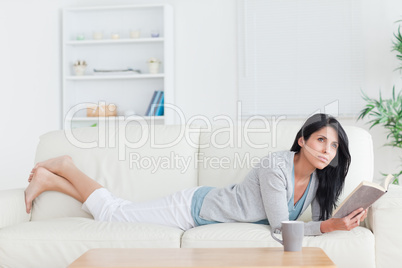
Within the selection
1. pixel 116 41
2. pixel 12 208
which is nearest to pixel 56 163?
pixel 12 208

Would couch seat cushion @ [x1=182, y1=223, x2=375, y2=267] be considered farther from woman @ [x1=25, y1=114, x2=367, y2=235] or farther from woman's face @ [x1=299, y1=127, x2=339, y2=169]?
woman's face @ [x1=299, y1=127, x2=339, y2=169]

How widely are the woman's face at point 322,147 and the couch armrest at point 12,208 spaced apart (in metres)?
1.49

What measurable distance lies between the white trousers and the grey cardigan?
0.31 ft

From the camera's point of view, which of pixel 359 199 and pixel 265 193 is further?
pixel 265 193

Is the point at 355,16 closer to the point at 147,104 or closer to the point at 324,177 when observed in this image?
the point at 147,104

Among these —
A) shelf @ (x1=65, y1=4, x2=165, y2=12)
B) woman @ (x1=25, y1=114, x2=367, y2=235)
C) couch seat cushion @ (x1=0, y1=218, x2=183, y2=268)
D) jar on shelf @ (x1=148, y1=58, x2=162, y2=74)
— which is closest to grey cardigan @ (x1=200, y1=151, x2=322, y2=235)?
woman @ (x1=25, y1=114, x2=367, y2=235)

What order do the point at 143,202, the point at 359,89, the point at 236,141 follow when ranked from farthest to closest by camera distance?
the point at 359,89, the point at 236,141, the point at 143,202

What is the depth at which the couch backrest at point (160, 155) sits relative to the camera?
9.39 feet

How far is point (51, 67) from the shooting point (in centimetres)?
501

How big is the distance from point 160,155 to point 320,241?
108 cm

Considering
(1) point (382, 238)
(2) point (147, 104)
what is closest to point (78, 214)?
(1) point (382, 238)

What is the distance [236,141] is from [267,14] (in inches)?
83.8

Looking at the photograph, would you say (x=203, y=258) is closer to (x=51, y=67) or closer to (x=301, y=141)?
(x=301, y=141)

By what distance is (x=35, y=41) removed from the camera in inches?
197
